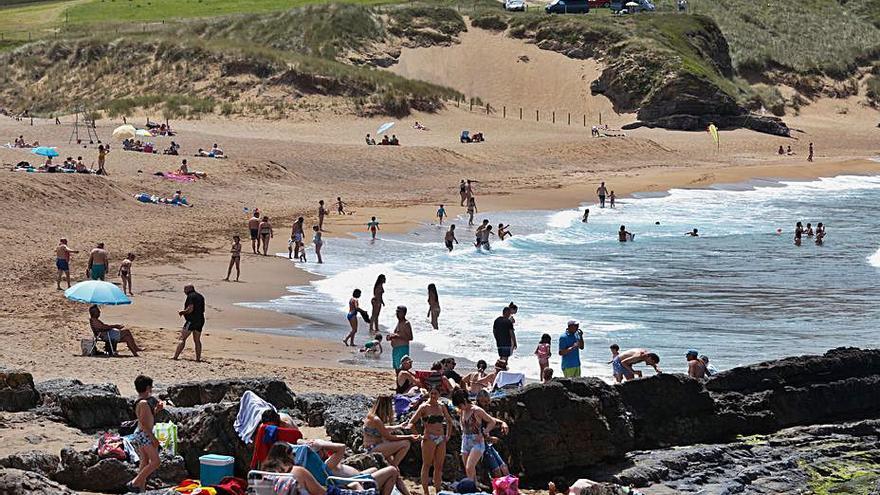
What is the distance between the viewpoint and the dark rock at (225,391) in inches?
438

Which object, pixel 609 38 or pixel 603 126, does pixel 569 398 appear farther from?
pixel 609 38

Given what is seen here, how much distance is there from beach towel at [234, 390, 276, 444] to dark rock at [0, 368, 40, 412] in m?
2.79

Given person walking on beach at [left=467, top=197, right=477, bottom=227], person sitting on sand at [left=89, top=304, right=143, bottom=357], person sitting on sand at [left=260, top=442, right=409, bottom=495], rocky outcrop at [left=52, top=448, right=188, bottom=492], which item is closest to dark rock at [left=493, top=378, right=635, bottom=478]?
person sitting on sand at [left=260, top=442, right=409, bottom=495]

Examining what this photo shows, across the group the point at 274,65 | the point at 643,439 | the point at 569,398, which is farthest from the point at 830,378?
the point at 274,65

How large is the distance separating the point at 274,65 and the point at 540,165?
14197mm

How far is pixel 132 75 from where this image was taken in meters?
56.3

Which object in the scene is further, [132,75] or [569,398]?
[132,75]

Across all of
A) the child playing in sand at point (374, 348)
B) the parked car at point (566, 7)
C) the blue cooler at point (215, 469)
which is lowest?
the child playing in sand at point (374, 348)

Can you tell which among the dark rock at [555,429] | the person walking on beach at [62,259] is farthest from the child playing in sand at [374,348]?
the dark rock at [555,429]

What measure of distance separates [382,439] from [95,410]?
2.70 meters

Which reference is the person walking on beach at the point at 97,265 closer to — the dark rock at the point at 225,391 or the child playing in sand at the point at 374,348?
the child playing in sand at the point at 374,348

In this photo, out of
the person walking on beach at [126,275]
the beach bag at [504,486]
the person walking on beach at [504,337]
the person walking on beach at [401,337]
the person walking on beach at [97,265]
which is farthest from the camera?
the person walking on beach at [126,275]

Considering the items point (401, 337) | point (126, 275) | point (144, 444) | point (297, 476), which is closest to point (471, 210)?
point (126, 275)

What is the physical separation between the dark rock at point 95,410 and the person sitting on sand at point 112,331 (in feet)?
15.1
